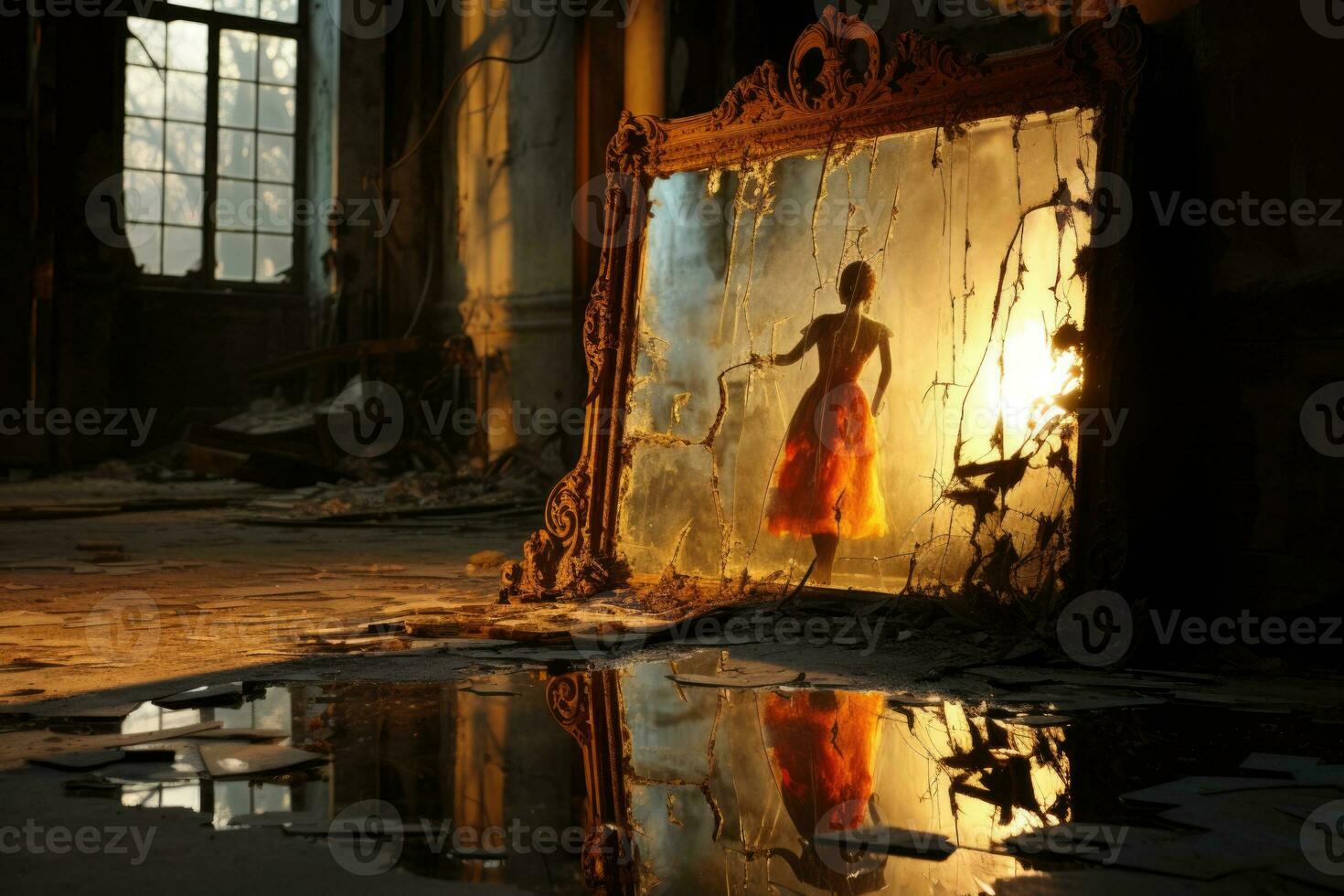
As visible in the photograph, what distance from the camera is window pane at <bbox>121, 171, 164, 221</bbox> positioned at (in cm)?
1288

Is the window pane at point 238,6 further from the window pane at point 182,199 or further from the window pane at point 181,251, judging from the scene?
the window pane at point 181,251

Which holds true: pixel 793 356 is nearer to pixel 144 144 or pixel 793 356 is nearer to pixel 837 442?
pixel 837 442

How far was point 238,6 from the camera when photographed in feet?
44.6

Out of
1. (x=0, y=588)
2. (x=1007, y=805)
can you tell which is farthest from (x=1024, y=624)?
(x=0, y=588)

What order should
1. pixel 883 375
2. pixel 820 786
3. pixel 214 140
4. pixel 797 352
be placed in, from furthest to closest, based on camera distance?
pixel 214 140, pixel 797 352, pixel 883 375, pixel 820 786

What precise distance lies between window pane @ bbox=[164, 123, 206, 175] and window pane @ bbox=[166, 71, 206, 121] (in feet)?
0.38

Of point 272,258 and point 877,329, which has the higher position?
point 272,258

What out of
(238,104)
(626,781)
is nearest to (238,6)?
(238,104)

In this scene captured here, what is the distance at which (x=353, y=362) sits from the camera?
472 inches

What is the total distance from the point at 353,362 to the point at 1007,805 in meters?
10.4

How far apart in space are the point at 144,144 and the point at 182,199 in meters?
0.65

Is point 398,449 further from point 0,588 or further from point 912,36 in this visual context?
point 912,36

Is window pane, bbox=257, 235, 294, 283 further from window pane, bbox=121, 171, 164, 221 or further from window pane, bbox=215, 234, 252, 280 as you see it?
window pane, bbox=121, 171, 164, 221

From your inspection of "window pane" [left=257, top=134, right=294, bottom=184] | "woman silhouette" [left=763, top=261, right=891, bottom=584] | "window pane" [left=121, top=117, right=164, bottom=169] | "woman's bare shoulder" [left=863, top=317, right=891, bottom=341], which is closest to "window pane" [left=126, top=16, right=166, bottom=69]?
"window pane" [left=121, top=117, right=164, bottom=169]
